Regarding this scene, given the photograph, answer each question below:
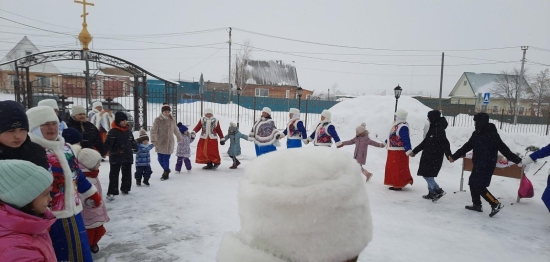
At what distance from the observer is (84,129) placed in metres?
5.53

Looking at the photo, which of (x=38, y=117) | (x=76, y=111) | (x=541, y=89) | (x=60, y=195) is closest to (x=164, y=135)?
(x=76, y=111)

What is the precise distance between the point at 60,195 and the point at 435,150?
6211 mm

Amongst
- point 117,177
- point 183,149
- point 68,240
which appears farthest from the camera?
point 183,149

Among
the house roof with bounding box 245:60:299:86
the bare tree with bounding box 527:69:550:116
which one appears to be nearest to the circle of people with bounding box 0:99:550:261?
the house roof with bounding box 245:60:299:86

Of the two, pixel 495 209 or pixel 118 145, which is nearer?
pixel 495 209

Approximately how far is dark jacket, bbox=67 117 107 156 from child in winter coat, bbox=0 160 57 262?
3973 mm

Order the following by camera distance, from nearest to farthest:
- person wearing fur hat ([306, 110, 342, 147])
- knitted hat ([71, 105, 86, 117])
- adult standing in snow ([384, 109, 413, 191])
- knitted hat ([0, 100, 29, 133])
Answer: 1. knitted hat ([0, 100, 29, 133])
2. knitted hat ([71, 105, 86, 117])
3. adult standing in snow ([384, 109, 413, 191])
4. person wearing fur hat ([306, 110, 342, 147])

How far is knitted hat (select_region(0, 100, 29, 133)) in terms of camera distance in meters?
2.16

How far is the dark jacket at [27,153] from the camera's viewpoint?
2.18 m

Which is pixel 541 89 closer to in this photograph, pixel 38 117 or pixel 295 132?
pixel 295 132

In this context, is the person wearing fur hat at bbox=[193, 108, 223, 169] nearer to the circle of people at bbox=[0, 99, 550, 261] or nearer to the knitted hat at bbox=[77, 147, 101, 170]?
the circle of people at bbox=[0, 99, 550, 261]

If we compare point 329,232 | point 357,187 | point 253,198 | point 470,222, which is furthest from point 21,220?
point 470,222

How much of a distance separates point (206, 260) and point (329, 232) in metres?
2.89

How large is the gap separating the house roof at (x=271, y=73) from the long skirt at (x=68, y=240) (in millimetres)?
36872
